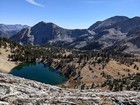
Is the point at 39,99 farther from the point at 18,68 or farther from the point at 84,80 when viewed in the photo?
the point at 18,68

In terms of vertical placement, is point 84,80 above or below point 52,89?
below

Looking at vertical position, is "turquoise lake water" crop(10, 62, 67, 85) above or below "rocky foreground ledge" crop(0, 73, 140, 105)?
below

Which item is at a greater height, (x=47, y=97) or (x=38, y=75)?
(x=47, y=97)

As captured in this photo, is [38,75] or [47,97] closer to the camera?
[47,97]

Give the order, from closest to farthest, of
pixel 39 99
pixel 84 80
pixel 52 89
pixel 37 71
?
1. pixel 39 99
2. pixel 52 89
3. pixel 84 80
4. pixel 37 71

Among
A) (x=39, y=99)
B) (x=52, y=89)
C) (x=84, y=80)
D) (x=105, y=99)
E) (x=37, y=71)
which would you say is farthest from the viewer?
(x=37, y=71)

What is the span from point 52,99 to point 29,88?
216 inches

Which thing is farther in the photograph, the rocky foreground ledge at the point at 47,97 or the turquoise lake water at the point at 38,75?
the turquoise lake water at the point at 38,75

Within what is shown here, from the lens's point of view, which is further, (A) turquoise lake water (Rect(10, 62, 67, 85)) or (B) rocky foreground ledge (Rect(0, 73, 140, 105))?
(A) turquoise lake water (Rect(10, 62, 67, 85))

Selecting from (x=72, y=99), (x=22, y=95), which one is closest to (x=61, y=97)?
(x=72, y=99)

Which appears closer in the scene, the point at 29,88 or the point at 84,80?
the point at 29,88

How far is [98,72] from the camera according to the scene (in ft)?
639

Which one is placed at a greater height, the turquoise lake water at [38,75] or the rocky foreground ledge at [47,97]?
the rocky foreground ledge at [47,97]

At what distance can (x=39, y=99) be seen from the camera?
3375 cm
